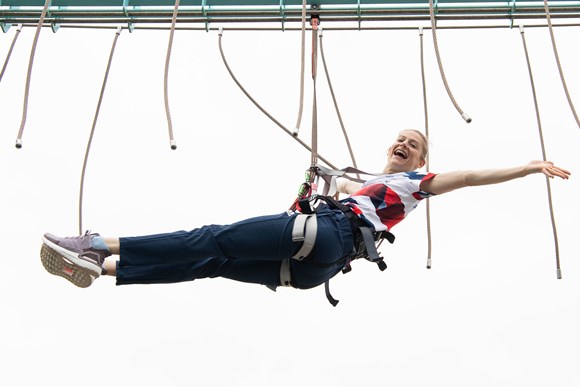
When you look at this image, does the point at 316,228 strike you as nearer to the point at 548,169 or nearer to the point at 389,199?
the point at 389,199

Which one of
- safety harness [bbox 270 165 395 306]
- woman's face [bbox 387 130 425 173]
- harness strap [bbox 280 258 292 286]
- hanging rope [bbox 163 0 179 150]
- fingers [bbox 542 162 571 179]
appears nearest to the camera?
fingers [bbox 542 162 571 179]

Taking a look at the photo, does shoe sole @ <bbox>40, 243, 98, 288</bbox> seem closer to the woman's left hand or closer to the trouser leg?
the trouser leg

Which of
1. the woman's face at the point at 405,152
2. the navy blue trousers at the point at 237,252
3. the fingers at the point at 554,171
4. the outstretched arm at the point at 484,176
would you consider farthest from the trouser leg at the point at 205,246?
the fingers at the point at 554,171

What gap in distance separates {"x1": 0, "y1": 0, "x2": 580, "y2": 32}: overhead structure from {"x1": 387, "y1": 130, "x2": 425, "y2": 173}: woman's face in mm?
923

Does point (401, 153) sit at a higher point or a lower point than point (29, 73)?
lower

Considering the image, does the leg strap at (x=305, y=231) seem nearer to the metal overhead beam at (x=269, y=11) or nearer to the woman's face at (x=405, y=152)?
the woman's face at (x=405, y=152)

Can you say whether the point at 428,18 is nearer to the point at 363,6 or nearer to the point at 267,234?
the point at 363,6

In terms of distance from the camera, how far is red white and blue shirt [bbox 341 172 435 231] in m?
5.10

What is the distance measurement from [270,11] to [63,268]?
7.15 ft

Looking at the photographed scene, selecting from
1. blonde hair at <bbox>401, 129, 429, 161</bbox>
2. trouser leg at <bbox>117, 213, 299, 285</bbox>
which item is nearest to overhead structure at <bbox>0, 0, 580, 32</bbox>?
blonde hair at <bbox>401, 129, 429, 161</bbox>

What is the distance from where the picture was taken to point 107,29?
20.4 ft

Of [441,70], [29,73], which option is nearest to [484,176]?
[441,70]

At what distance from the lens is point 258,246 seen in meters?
4.77

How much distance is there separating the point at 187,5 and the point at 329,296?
202cm
